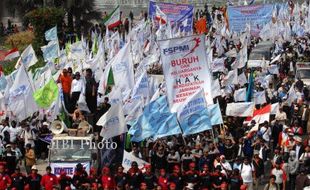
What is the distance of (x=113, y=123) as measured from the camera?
2288 centimetres

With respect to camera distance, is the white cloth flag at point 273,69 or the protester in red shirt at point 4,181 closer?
the protester in red shirt at point 4,181

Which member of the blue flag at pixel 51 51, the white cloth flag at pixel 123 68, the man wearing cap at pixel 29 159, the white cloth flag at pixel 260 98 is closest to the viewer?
the man wearing cap at pixel 29 159

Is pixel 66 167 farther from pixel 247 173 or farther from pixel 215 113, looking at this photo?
pixel 247 173

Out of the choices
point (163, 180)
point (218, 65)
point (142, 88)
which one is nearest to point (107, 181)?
point (163, 180)

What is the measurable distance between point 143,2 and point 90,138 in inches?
1632

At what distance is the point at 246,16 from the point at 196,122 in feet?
71.2

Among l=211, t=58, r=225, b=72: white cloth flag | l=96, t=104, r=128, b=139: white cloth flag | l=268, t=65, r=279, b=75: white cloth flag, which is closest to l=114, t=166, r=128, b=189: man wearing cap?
l=96, t=104, r=128, b=139: white cloth flag

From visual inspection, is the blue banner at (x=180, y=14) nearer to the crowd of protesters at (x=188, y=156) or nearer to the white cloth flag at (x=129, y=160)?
the crowd of protesters at (x=188, y=156)

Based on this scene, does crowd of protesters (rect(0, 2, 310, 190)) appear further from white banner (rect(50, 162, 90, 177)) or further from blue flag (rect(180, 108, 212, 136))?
blue flag (rect(180, 108, 212, 136))

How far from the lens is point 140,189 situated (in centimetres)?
2056

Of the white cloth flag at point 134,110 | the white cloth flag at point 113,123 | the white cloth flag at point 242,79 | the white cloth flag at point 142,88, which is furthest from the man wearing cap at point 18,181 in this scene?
the white cloth flag at point 242,79

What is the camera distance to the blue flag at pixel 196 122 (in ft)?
74.3

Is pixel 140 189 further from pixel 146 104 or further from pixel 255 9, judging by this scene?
pixel 255 9

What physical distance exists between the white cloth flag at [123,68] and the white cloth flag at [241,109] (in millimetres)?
2832
